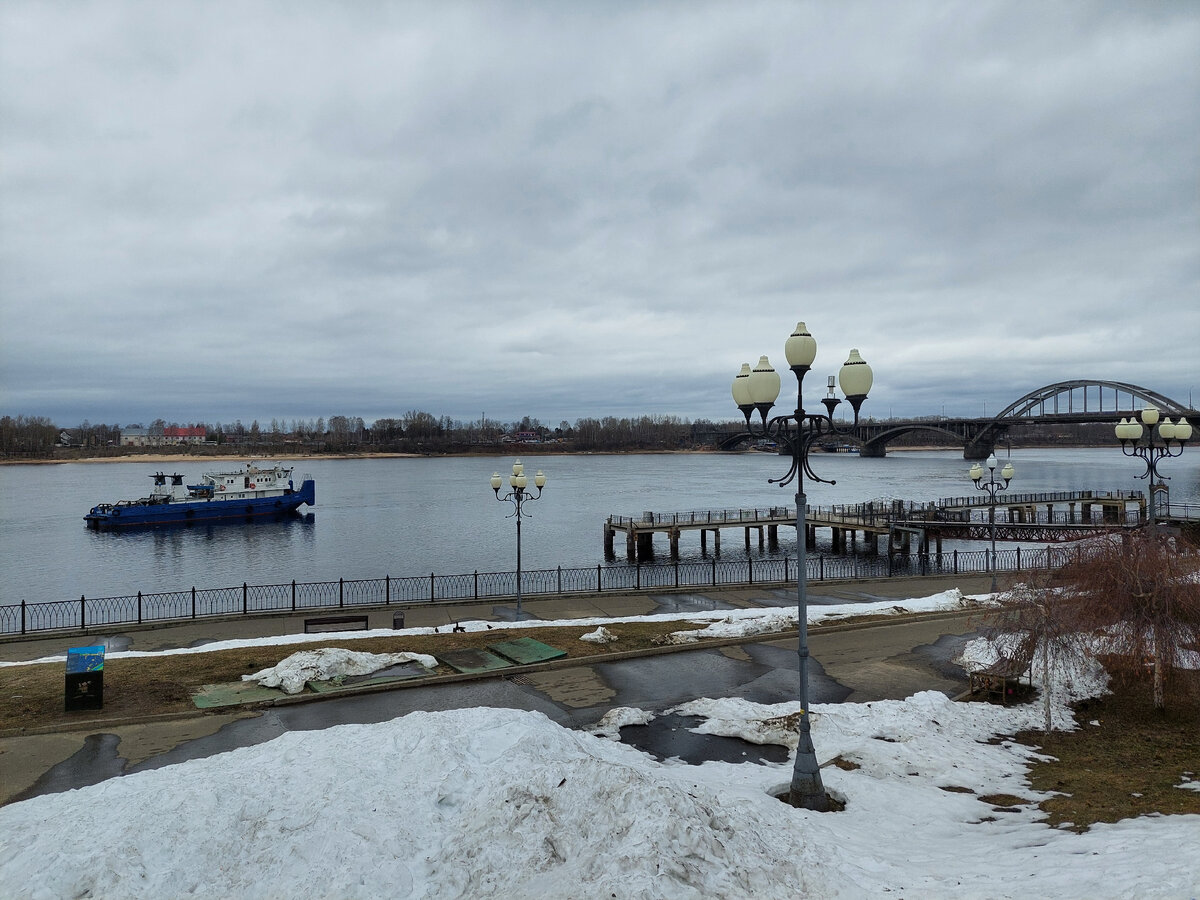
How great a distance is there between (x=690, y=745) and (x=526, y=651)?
587 centimetres

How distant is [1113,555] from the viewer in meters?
12.7

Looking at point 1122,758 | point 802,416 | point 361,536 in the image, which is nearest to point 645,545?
point 361,536

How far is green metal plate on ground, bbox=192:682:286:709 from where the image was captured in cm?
1281

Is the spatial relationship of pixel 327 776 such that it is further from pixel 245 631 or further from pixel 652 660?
pixel 245 631

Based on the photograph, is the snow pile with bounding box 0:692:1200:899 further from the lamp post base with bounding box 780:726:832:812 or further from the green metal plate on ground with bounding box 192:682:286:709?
the green metal plate on ground with bounding box 192:682:286:709

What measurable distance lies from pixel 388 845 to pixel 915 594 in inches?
920

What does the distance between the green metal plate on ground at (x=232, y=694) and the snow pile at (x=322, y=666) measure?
0.59 feet

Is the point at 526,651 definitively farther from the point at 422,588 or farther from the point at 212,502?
the point at 212,502

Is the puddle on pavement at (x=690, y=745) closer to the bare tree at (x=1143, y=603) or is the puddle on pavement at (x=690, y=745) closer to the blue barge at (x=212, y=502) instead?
the bare tree at (x=1143, y=603)

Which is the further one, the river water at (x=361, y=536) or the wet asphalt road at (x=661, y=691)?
the river water at (x=361, y=536)

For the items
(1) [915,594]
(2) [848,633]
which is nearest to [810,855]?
(2) [848,633]

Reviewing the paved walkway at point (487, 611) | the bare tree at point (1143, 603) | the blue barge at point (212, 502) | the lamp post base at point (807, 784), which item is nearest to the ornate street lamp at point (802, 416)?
the lamp post base at point (807, 784)

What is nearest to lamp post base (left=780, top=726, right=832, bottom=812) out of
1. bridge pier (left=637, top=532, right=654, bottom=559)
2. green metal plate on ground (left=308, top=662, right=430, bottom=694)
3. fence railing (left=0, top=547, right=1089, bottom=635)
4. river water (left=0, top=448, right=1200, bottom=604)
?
green metal plate on ground (left=308, top=662, right=430, bottom=694)

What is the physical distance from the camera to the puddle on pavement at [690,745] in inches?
427
